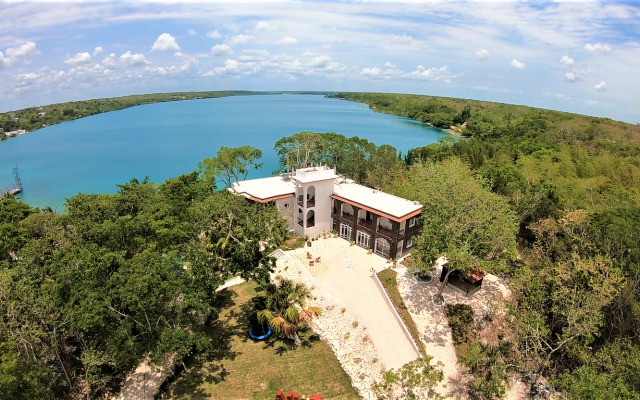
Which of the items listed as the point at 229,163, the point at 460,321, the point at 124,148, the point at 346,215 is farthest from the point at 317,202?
the point at 124,148

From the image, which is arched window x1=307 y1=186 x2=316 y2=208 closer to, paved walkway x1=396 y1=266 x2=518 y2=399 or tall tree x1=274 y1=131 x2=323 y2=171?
paved walkway x1=396 y1=266 x2=518 y2=399

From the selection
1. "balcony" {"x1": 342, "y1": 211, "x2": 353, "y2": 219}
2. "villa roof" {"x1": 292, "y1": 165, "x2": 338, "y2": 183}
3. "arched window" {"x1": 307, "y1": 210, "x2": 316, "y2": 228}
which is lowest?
"arched window" {"x1": 307, "y1": 210, "x2": 316, "y2": 228}

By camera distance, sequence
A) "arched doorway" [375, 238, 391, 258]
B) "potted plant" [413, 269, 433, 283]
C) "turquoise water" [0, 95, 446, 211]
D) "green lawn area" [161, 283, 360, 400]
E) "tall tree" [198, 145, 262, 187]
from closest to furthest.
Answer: "green lawn area" [161, 283, 360, 400]
"potted plant" [413, 269, 433, 283]
"arched doorway" [375, 238, 391, 258]
"tall tree" [198, 145, 262, 187]
"turquoise water" [0, 95, 446, 211]

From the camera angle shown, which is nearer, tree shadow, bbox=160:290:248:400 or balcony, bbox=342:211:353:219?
tree shadow, bbox=160:290:248:400

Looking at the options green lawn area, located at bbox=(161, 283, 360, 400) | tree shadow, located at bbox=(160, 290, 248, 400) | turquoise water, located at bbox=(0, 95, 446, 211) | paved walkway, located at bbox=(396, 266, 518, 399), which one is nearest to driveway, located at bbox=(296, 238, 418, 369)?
paved walkway, located at bbox=(396, 266, 518, 399)

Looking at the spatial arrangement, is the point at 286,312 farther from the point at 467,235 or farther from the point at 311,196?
the point at 311,196

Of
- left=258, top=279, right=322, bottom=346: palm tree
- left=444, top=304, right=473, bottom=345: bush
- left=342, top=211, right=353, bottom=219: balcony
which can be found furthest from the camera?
left=342, top=211, right=353, bottom=219: balcony

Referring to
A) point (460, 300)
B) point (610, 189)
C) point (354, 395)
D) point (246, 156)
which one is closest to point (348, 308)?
point (354, 395)
